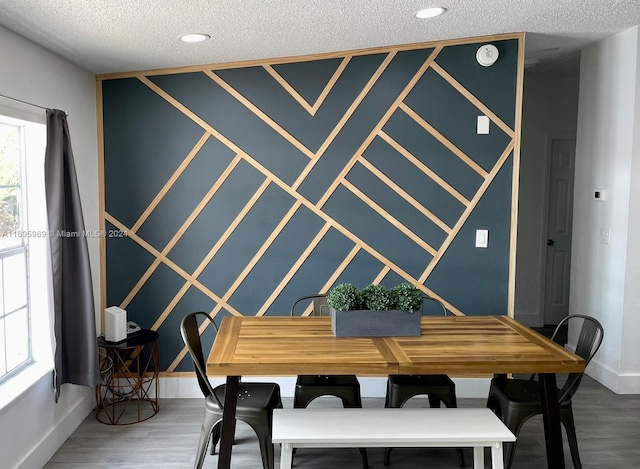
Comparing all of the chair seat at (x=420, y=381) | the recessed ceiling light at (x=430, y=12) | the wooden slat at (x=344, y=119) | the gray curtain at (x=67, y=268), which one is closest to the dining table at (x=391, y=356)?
the chair seat at (x=420, y=381)

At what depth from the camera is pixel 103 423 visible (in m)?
3.57

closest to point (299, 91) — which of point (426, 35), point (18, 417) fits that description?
point (426, 35)

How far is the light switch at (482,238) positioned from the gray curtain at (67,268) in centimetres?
254

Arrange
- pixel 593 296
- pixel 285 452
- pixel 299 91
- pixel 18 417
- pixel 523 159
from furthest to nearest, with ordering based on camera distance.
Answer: pixel 523 159 < pixel 593 296 < pixel 299 91 < pixel 18 417 < pixel 285 452

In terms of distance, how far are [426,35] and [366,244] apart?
1.44 m

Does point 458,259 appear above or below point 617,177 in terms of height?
below

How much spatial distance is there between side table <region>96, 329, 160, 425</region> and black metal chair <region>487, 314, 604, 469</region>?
213 cm

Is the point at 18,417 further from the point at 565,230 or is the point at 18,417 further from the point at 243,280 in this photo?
the point at 565,230

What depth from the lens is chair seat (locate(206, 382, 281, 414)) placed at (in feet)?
8.84

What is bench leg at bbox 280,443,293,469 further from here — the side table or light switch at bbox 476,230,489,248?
light switch at bbox 476,230,489,248

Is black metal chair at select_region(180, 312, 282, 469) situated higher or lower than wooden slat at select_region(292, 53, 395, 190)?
lower

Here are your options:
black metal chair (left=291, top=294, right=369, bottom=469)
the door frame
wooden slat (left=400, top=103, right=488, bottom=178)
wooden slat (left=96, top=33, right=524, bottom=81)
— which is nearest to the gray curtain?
wooden slat (left=96, top=33, right=524, bottom=81)

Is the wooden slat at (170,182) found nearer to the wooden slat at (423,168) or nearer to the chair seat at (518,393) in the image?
the wooden slat at (423,168)

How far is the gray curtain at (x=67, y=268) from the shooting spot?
302cm
